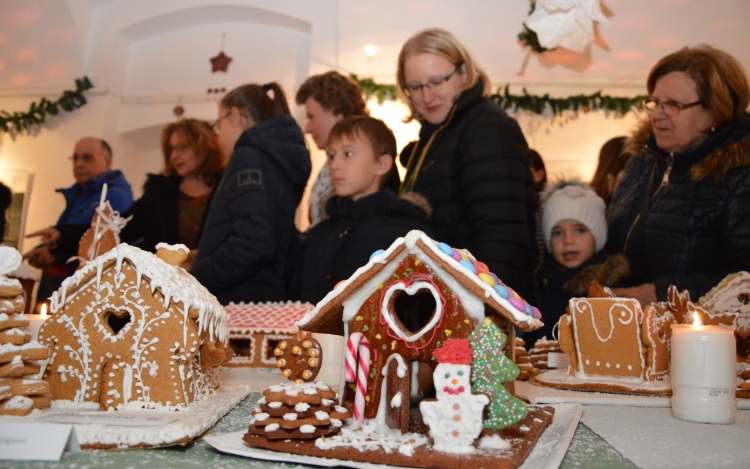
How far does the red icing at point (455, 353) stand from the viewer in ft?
3.71

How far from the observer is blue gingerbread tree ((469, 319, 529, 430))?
1157 millimetres

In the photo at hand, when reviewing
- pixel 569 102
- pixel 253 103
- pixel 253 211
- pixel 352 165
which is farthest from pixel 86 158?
pixel 569 102

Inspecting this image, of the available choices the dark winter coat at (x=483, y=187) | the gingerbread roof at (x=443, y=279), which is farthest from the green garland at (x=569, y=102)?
the gingerbread roof at (x=443, y=279)

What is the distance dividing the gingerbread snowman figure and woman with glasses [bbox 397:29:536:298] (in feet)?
3.78

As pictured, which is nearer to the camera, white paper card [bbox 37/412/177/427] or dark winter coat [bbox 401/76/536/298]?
white paper card [bbox 37/412/177/427]

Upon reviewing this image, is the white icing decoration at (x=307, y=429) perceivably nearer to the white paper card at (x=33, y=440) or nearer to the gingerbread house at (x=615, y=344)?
the white paper card at (x=33, y=440)

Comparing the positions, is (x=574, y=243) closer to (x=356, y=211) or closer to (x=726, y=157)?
(x=726, y=157)

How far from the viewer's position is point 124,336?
1398mm

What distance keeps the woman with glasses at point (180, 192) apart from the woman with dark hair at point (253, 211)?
1.67ft

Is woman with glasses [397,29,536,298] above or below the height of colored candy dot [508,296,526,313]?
above

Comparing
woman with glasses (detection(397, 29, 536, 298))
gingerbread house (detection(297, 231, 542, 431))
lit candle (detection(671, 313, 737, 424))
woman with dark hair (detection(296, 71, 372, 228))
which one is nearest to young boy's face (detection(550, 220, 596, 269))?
woman with glasses (detection(397, 29, 536, 298))

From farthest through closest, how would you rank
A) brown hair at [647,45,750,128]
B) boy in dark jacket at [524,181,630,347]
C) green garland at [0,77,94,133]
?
green garland at [0,77,94,133], boy in dark jacket at [524,181,630,347], brown hair at [647,45,750,128]

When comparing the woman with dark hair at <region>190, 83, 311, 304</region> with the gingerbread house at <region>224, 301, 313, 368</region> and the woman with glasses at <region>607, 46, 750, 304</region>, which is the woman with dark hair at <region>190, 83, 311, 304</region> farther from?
the woman with glasses at <region>607, 46, 750, 304</region>

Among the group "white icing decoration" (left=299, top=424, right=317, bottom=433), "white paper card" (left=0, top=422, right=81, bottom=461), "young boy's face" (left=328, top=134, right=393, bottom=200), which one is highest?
"young boy's face" (left=328, top=134, right=393, bottom=200)
